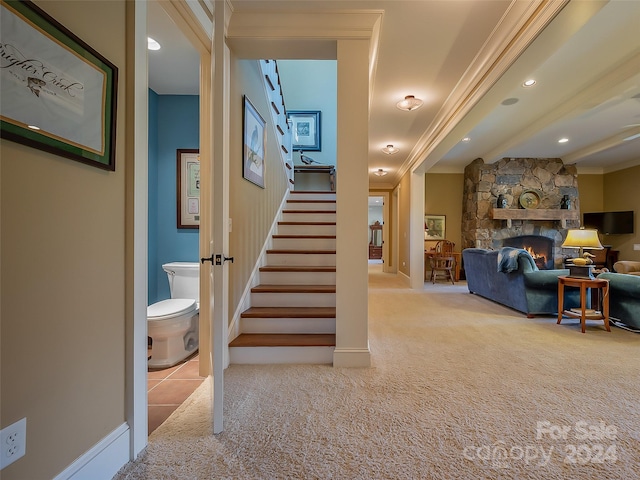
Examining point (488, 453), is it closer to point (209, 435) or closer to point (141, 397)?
point (209, 435)

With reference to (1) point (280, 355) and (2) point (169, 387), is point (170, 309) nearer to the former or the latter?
(2) point (169, 387)

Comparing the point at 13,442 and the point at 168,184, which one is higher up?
the point at 168,184

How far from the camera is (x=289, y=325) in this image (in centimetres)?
255

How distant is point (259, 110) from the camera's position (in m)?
3.09

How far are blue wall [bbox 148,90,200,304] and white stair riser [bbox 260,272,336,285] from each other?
28.4 inches

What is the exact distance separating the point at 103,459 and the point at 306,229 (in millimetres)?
3120

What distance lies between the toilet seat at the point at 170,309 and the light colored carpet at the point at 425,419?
56 centimetres

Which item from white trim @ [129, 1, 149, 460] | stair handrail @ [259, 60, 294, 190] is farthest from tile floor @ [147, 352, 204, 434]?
stair handrail @ [259, 60, 294, 190]

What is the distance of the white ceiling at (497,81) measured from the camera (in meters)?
2.11

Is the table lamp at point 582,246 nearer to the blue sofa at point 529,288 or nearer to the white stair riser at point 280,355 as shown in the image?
the blue sofa at point 529,288

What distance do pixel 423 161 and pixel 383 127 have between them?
1252mm

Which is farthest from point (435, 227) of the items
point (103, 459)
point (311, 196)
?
point (103, 459)

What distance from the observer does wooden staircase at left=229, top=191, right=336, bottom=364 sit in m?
2.30

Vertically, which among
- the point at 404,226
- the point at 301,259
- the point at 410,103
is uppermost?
the point at 410,103
